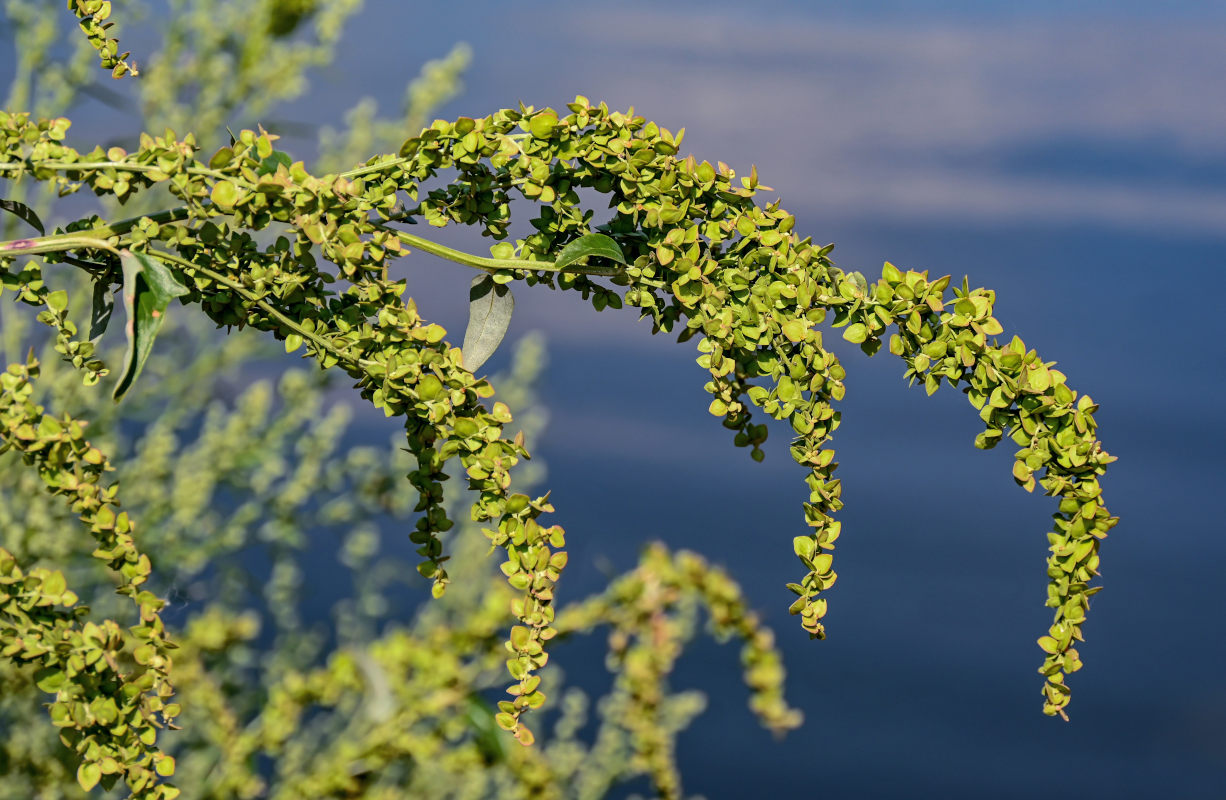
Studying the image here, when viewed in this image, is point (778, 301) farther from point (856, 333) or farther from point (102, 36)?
point (102, 36)

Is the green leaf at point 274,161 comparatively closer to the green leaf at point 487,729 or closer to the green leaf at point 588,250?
the green leaf at point 588,250

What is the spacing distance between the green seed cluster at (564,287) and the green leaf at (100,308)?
0.05 m

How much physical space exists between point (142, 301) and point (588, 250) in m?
0.28

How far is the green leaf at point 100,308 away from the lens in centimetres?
74

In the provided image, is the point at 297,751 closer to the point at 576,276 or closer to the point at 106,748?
the point at 106,748

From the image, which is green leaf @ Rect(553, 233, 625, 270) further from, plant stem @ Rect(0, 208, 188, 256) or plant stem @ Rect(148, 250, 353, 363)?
plant stem @ Rect(0, 208, 188, 256)

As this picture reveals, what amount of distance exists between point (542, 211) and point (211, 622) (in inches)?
57.0

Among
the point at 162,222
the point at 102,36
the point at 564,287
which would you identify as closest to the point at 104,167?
the point at 162,222

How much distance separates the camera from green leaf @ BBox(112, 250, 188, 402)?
631 mm

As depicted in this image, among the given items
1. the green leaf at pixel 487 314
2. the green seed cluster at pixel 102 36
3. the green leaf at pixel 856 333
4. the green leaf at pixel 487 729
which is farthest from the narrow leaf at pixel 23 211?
the green leaf at pixel 487 729

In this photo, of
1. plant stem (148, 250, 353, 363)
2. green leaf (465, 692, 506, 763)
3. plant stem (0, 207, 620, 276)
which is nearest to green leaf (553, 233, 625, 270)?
plant stem (0, 207, 620, 276)

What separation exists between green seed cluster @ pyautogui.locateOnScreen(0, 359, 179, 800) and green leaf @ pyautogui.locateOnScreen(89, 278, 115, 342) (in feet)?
0.14

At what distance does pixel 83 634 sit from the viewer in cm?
73

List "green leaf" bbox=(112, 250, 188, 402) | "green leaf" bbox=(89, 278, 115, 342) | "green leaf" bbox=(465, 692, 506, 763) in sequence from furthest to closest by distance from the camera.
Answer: "green leaf" bbox=(465, 692, 506, 763), "green leaf" bbox=(89, 278, 115, 342), "green leaf" bbox=(112, 250, 188, 402)
